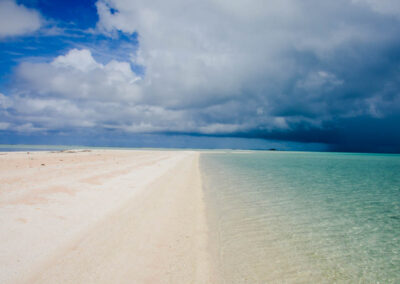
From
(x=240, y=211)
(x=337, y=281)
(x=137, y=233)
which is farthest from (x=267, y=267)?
(x=240, y=211)

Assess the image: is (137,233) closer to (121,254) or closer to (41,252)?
(121,254)

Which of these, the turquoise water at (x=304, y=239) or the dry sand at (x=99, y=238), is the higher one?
the dry sand at (x=99, y=238)

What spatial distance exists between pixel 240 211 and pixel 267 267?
4.82m

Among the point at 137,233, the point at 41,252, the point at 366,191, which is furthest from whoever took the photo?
the point at 366,191

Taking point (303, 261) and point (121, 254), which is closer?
point (121, 254)

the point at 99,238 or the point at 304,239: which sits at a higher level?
the point at 99,238

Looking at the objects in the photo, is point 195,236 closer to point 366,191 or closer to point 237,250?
point 237,250

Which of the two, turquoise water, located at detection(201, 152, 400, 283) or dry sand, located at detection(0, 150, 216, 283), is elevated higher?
dry sand, located at detection(0, 150, 216, 283)

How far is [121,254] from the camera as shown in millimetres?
5527

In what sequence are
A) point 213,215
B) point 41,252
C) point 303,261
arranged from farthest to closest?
point 213,215 < point 303,261 < point 41,252

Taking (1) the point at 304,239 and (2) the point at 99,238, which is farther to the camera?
(1) the point at 304,239

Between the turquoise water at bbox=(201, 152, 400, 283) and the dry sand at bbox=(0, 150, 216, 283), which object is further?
the turquoise water at bbox=(201, 152, 400, 283)

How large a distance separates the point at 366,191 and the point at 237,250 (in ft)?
48.9

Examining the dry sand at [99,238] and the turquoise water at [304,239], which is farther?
the turquoise water at [304,239]
